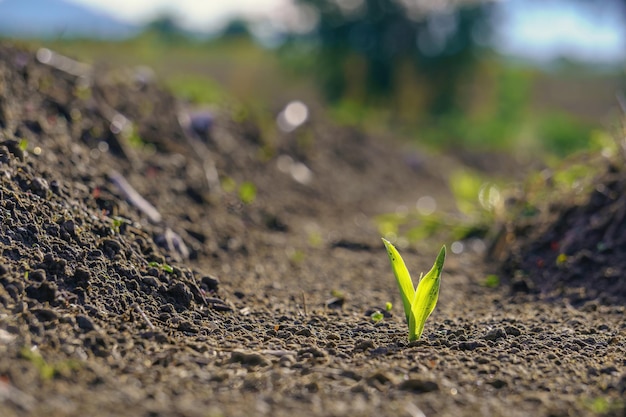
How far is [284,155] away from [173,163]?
7.92 ft

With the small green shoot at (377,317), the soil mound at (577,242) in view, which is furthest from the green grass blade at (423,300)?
the soil mound at (577,242)

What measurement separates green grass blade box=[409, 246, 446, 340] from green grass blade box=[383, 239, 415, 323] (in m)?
0.02

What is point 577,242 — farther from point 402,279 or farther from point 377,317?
point 402,279

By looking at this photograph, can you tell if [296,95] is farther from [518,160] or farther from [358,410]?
[358,410]

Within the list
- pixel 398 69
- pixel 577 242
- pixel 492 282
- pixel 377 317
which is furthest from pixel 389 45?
pixel 377 317

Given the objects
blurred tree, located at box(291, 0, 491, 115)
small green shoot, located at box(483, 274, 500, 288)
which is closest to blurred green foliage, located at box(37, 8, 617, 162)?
blurred tree, located at box(291, 0, 491, 115)

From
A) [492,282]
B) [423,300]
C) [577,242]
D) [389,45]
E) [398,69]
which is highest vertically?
[389,45]

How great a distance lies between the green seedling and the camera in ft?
7.82

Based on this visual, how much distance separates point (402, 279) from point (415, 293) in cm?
6

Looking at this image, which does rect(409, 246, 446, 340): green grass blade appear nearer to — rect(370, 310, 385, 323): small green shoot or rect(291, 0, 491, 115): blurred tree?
rect(370, 310, 385, 323): small green shoot

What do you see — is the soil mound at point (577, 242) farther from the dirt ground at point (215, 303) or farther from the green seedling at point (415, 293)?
the green seedling at point (415, 293)

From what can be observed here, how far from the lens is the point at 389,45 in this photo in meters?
14.4

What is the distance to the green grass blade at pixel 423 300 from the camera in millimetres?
2385

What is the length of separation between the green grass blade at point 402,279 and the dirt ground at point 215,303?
13 centimetres
